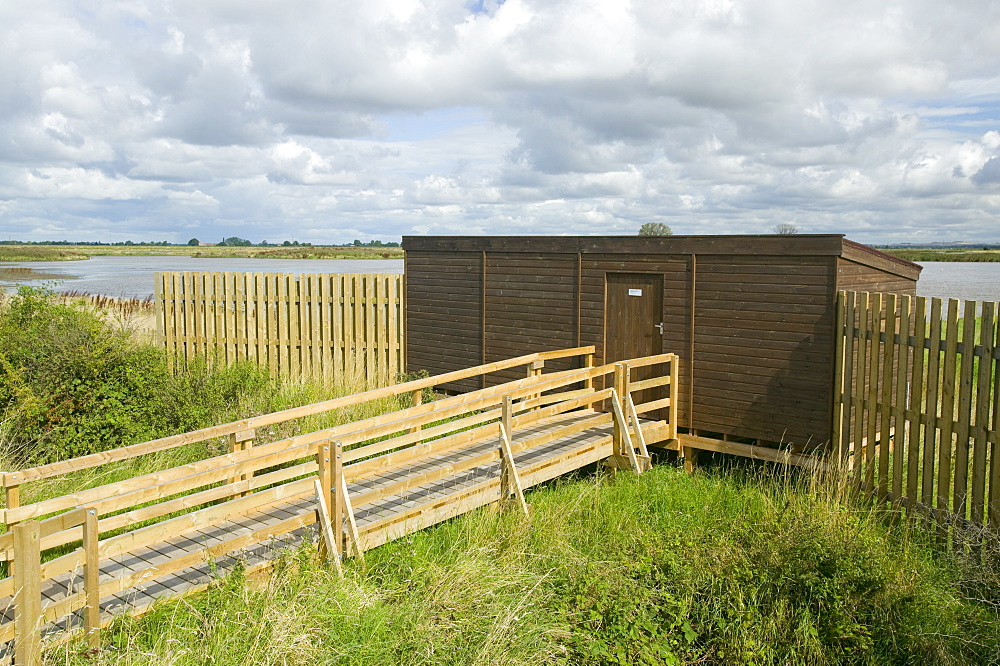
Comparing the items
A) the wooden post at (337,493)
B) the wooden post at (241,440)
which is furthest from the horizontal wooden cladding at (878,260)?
the wooden post at (241,440)

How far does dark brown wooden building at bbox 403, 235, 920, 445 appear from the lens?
34.2 feet

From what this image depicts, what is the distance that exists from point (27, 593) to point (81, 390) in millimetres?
6999

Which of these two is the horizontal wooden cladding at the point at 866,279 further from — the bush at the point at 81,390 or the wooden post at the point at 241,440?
the bush at the point at 81,390

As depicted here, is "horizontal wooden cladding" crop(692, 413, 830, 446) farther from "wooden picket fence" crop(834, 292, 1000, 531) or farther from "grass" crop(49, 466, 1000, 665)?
"grass" crop(49, 466, 1000, 665)

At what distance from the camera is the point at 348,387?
46.3ft

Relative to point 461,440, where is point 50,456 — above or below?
below

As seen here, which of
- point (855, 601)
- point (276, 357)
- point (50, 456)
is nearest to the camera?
point (855, 601)

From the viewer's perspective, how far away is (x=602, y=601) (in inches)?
261

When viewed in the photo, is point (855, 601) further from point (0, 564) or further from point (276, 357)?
point (276, 357)

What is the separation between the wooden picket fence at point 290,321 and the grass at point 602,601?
22.2 ft

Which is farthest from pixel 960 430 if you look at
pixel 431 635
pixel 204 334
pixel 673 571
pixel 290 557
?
pixel 204 334

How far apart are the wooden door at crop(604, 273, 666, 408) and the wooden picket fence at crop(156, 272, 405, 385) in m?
4.02

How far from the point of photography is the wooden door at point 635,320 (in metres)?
11.8

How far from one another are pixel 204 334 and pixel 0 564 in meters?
8.93
